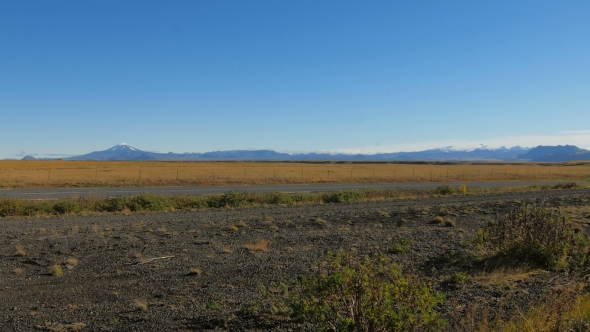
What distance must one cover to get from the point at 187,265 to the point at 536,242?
6662 millimetres

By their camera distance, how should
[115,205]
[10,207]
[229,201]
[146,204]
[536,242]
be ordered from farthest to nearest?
[229,201] < [146,204] < [115,205] < [10,207] < [536,242]

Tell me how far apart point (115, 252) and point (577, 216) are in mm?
15464

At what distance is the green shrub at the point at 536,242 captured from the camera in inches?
328

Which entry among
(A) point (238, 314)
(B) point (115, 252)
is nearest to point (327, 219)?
(B) point (115, 252)

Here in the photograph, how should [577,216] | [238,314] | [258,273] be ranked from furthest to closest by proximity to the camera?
[577,216] < [258,273] < [238,314]

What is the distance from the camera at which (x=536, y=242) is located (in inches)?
344

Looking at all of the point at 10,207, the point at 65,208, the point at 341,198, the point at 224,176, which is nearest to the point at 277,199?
the point at 341,198

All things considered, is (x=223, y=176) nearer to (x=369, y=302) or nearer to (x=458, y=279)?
(x=458, y=279)

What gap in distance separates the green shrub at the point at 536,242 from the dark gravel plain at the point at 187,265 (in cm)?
64

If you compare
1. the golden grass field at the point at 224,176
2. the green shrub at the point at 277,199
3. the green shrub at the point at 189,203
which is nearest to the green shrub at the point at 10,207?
the green shrub at the point at 189,203

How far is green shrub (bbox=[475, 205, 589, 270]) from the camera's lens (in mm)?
8320

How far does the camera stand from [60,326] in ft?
18.4

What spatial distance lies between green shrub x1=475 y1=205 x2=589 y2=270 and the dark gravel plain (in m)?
0.64

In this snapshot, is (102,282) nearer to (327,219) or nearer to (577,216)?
(327,219)
